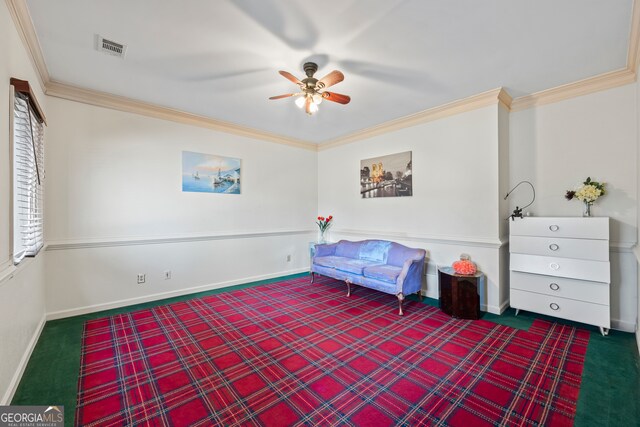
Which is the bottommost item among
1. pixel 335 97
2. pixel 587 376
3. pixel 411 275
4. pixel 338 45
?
pixel 587 376

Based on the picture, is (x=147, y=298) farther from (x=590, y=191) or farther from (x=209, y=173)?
(x=590, y=191)

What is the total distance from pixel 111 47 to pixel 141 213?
6.86 feet

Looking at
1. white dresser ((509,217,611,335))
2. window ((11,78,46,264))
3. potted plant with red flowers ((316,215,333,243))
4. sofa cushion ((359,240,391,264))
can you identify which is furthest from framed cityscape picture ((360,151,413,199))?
window ((11,78,46,264))

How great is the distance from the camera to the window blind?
2064mm

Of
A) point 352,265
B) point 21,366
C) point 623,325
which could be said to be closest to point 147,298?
point 21,366

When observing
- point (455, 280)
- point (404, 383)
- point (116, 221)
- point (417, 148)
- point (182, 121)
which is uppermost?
point (182, 121)

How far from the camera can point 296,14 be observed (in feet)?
6.74

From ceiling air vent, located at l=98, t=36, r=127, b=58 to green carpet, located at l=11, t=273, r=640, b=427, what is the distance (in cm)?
282

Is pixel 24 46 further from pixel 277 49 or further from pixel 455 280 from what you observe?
pixel 455 280

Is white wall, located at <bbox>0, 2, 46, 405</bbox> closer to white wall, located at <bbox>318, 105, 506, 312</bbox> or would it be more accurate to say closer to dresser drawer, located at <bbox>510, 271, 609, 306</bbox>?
white wall, located at <bbox>318, 105, 506, 312</bbox>

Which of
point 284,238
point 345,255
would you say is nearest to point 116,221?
point 284,238

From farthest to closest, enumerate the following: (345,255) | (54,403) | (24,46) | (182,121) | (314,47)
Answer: (345,255) → (182,121) → (314,47) → (24,46) → (54,403)

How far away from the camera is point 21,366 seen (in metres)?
2.17

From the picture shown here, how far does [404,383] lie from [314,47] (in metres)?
2.93
